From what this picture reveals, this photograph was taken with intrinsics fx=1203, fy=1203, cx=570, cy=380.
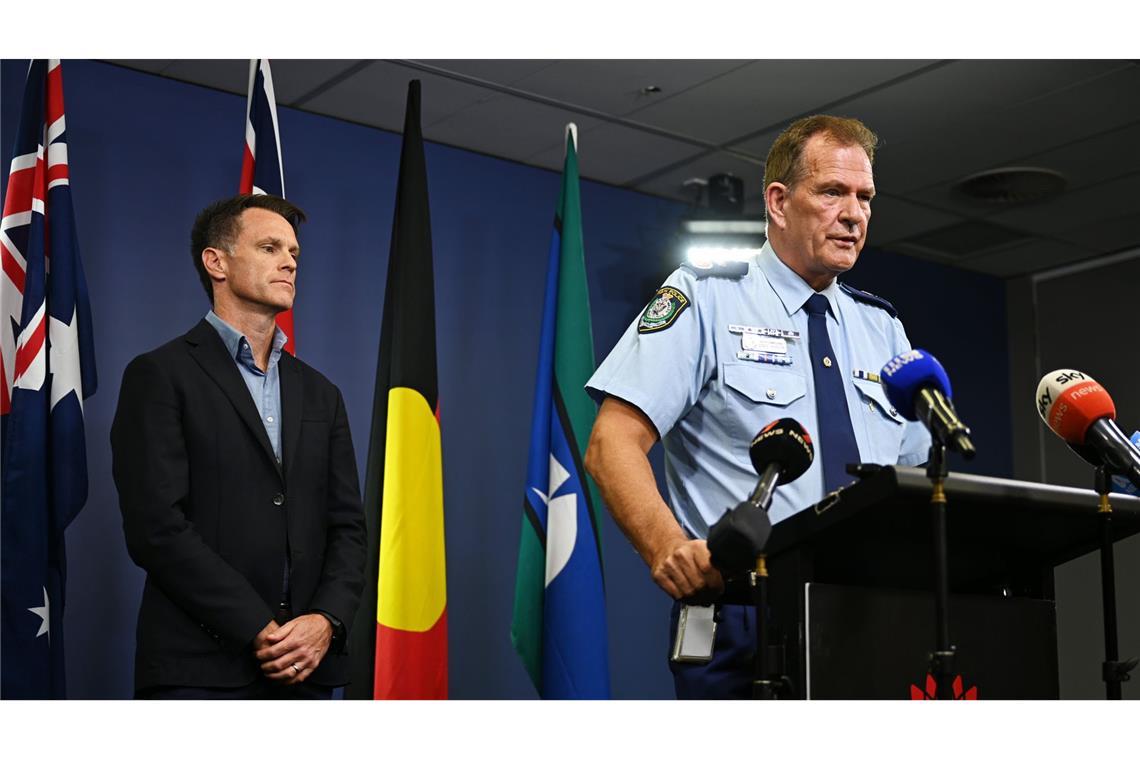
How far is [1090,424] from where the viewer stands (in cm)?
158

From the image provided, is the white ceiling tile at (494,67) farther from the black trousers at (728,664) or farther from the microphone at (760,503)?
the microphone at (760,503)

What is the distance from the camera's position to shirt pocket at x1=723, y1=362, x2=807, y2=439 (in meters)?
1.81

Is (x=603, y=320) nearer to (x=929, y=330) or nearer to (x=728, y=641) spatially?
(x=929, y=330)

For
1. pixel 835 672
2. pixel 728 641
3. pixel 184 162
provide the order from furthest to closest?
1. pixel 184 162
2. pixel 728 641
3. pixel 835 672

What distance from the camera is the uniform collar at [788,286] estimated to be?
1.93 m

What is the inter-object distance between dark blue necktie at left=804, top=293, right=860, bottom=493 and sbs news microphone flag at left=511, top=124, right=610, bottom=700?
2.02 metres

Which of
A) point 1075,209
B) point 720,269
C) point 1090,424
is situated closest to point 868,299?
point 720,269

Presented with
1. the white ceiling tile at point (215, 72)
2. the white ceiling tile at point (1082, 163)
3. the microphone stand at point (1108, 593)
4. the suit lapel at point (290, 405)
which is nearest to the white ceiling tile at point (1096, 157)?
the white ceiling tile at point (1082, 163)

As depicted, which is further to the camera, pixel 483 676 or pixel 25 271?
pixel 483 676

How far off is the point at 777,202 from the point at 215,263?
1.35 metres

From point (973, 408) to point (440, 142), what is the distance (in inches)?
123

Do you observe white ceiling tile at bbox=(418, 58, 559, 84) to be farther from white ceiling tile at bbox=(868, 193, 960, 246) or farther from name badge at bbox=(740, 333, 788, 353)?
name badge at bbox=(740, 333, 788, 353)

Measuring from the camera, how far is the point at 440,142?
4652 millimetres

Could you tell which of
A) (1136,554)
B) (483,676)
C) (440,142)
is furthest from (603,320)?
(1136,554)
